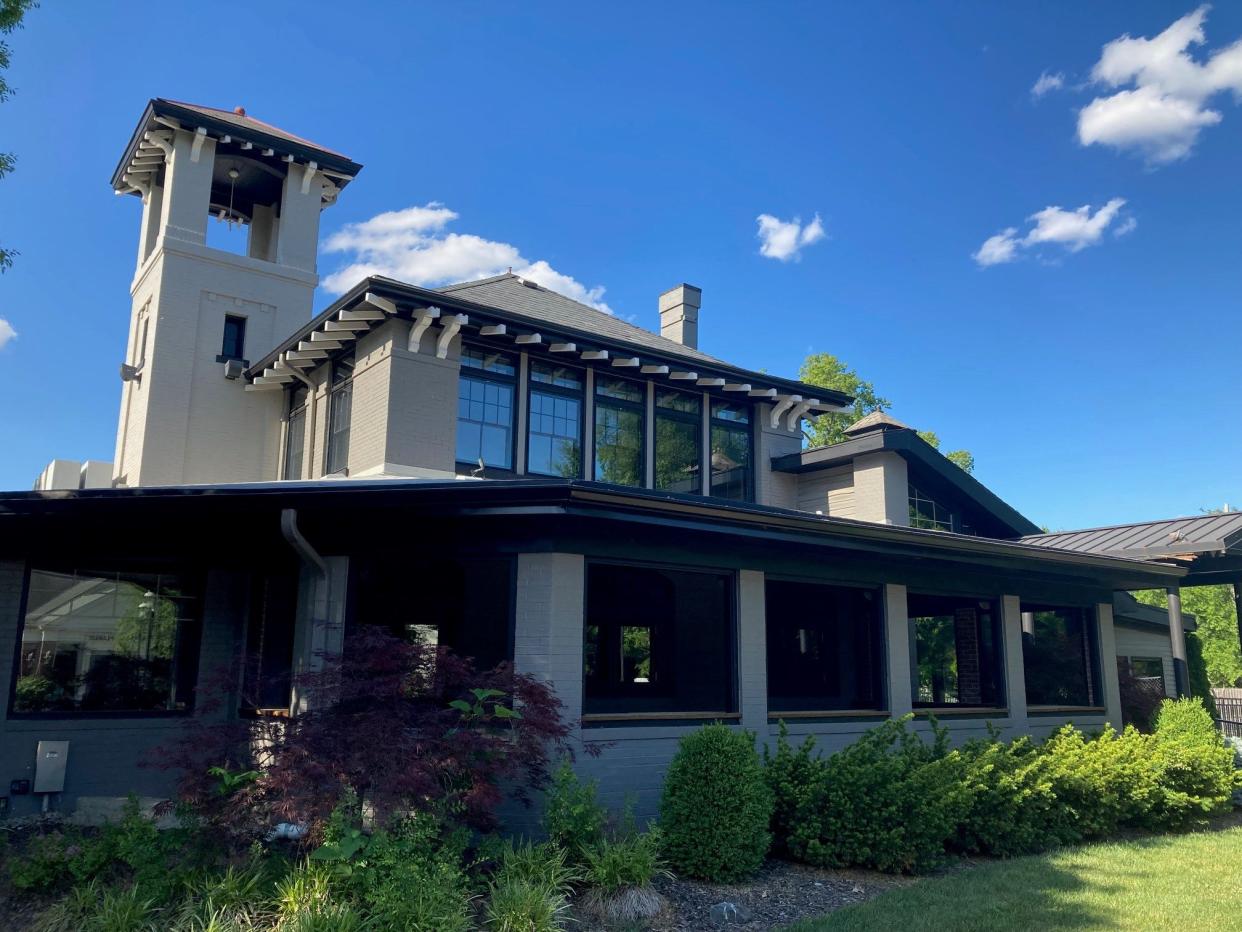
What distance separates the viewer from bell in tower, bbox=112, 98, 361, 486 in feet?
57.5

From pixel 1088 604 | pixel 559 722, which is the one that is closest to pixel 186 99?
pixel 559 722

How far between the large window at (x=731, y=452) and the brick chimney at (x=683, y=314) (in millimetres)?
3753

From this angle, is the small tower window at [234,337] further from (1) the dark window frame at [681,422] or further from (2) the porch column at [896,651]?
(2) the porch column at [896,651]

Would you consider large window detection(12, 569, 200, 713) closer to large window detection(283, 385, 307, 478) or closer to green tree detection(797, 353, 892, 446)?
large window detection(283, 385, 307, 478)

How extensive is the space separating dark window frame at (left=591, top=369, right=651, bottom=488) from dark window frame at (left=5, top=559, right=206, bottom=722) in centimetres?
611

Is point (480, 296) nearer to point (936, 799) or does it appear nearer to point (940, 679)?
point (936, 799)

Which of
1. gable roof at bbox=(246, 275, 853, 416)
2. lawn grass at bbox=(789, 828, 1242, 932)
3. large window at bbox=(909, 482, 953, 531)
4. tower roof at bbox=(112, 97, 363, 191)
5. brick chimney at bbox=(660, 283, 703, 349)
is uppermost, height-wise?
tower roof at bbox=(112, 97, 363, 191)

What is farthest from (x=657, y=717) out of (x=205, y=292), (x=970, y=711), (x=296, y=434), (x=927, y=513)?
(x=205, y=292)

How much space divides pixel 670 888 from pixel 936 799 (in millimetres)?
2804

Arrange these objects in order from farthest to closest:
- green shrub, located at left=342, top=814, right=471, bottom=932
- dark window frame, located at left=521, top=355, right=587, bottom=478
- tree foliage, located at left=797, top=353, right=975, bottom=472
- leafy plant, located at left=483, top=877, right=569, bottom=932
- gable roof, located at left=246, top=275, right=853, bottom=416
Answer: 1. tree foliage, located at left=797, top=353, right=975, bottom=472
2. dark window frame, located at left=521, top=355, right=587, bottom=478
3. gable roof, located at left=246, top=275, right=853, bottom=416
4. leafy plant, located at left=483, top=877, right=569, bottom=932
5. green shrub, located at left=342, top=814, right=471, bottom=932

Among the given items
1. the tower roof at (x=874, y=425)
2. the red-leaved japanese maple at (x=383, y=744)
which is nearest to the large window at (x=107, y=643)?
the red-leaved japanese maple at (x=383, y=744)

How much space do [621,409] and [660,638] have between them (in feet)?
14.2

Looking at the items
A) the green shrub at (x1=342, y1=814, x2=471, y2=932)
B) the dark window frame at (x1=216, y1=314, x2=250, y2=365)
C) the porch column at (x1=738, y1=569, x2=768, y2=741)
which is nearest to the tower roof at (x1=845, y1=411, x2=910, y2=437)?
the porch column at (x1=738, y1=569, x2=768, y2=741)

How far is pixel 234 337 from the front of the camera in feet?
61.0
